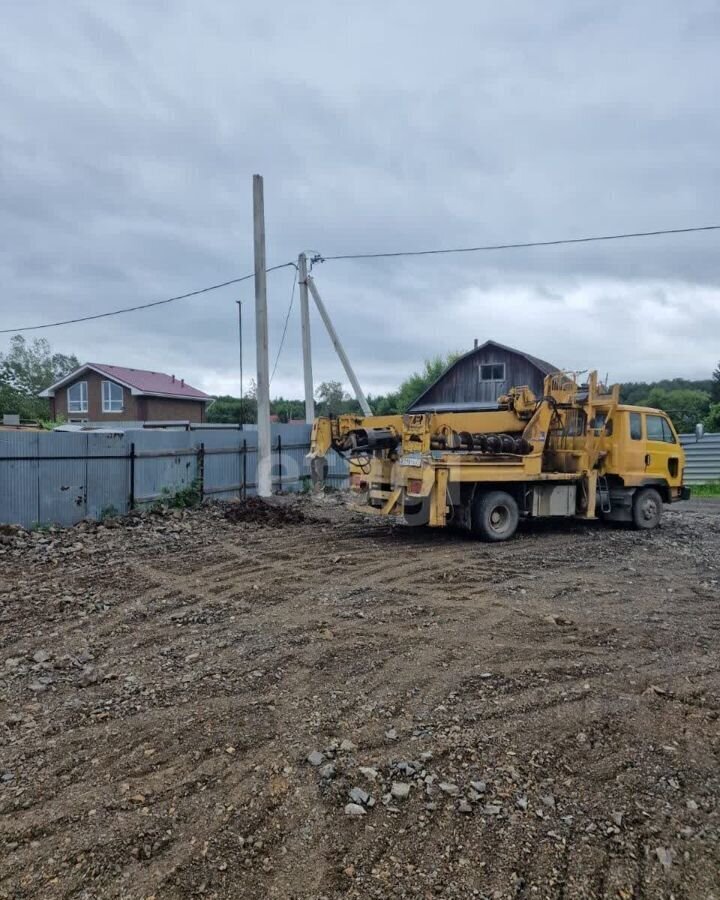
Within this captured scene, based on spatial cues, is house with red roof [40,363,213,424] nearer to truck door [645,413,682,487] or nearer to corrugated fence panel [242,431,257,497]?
corrugated fence panel [242,431,257,497]

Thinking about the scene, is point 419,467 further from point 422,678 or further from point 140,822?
point 140,822

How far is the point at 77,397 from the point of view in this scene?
41.8 m

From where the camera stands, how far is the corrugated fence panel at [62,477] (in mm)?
11242

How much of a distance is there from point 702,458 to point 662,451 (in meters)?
12.8

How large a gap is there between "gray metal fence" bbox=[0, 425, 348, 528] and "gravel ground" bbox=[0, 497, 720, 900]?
3.29m

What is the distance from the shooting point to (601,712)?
4.37 m

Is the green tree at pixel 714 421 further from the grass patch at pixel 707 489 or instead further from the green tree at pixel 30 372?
the green tree at pixel 30 372

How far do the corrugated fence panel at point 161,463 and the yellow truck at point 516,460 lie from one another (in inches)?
143

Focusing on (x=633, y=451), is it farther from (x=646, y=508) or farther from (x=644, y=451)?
(x=646, y=508)

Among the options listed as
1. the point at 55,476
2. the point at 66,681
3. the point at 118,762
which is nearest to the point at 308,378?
the point at 55,476

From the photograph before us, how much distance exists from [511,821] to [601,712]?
4.83 ft

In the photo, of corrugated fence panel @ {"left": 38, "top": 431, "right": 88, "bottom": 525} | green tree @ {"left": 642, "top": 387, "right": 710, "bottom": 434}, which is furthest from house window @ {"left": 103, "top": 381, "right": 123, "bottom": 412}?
green tree @ {"left": 642, "top": 387, "right": 710, "bottom": 434}

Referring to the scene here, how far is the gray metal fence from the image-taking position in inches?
430

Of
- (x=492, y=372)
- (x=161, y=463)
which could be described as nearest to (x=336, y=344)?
(x=161, y=463)
